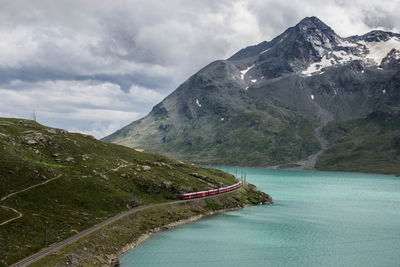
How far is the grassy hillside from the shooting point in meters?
85.2

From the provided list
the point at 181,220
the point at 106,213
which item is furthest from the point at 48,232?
the point at 181,220

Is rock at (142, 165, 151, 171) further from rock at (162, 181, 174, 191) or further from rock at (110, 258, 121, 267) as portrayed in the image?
rock at (110, 258, 121, 267)

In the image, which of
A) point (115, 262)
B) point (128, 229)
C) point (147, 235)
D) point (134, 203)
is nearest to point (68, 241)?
point (115, 262)

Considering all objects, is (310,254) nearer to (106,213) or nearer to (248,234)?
(248,234)

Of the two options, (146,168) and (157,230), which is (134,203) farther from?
(146,168)

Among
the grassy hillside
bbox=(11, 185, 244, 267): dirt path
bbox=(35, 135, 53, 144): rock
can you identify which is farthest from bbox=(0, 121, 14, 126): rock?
bbox=(11, 185, 244, 267): dirt path

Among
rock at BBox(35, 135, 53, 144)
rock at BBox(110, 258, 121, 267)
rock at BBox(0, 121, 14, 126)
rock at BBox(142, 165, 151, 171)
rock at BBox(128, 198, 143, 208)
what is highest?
rock at BBox(0, 121, 14, 126)

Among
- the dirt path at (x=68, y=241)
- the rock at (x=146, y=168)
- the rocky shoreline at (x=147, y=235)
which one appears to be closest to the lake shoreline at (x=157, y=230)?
the rocky shoreline at (x=147, y=235)

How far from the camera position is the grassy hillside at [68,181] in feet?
280

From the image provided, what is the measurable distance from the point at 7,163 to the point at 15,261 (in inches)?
1974

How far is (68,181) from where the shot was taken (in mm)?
117875

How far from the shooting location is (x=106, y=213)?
111 metres

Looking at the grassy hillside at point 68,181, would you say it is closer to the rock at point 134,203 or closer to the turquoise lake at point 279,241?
the rock at point 134,203

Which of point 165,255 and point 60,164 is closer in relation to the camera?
point 165,255
